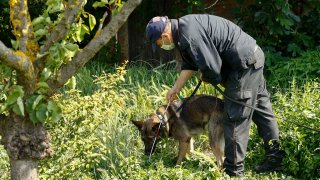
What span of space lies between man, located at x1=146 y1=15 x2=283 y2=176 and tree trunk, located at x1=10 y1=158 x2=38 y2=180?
1637mm

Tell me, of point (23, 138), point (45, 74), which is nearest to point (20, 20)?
point (45, 74)

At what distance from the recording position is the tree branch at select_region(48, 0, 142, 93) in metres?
3.83

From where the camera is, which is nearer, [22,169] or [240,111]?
[22,169]

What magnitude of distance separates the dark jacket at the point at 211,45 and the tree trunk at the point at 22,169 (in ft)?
5.70

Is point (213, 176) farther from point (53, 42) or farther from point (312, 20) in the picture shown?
point (312, 20)

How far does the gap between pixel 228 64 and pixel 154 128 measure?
1.24m

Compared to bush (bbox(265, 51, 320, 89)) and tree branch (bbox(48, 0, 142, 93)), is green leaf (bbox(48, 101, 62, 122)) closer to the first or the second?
tree branch (bbox(48, 0, 142, 93))

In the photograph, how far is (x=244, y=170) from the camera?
5.77 metres

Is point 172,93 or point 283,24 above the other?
point 283,24

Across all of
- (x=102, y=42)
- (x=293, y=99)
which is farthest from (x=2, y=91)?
(x=293, y=99)

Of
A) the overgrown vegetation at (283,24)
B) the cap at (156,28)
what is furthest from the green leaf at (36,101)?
the overgrown vegetation at (283,24)

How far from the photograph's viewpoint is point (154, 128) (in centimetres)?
586

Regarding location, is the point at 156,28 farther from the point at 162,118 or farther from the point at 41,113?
the point at 41,113

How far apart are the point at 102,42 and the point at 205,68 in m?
1.23
